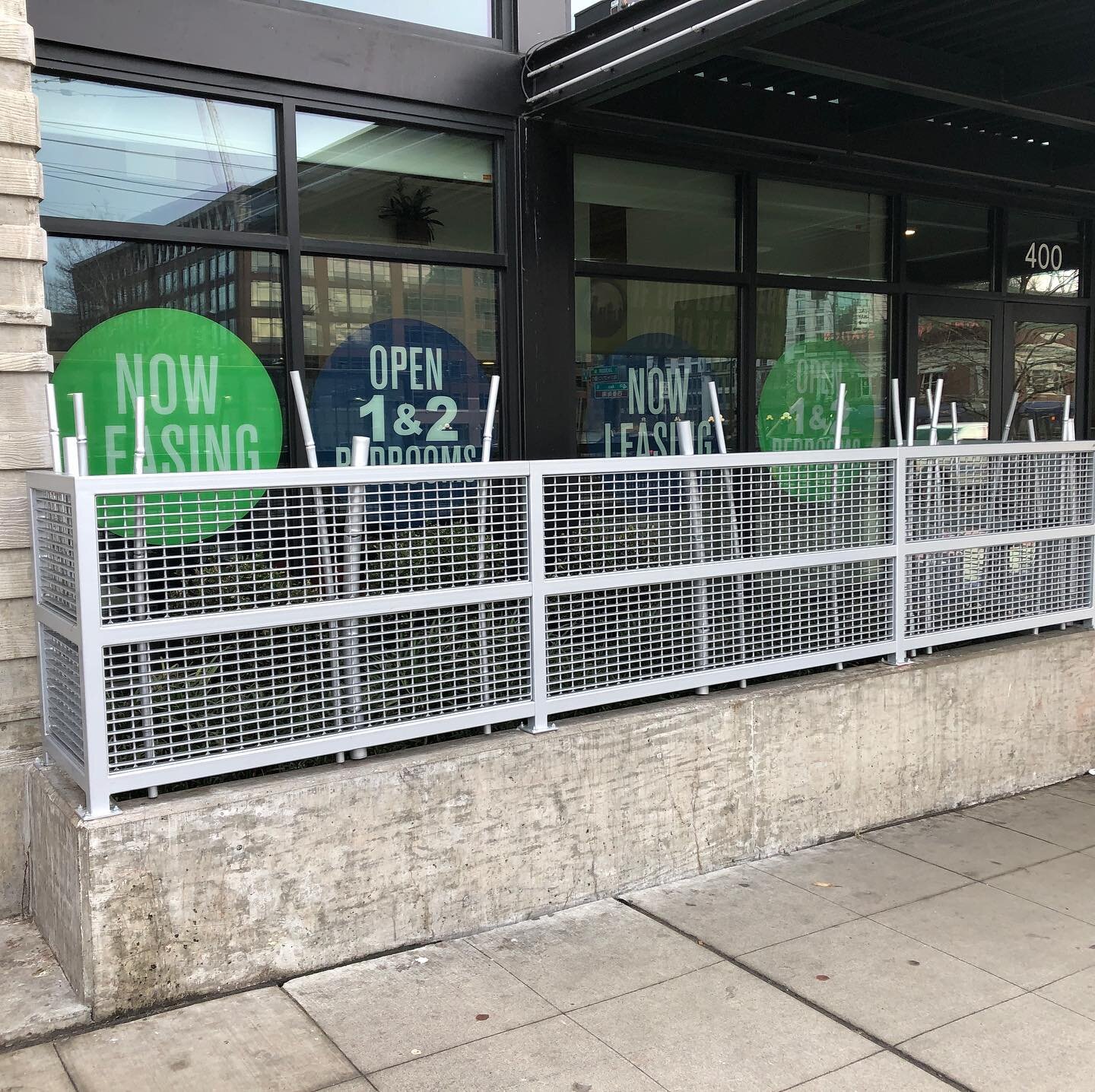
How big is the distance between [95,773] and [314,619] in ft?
2.96

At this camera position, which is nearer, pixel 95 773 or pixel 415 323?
pixel 95 773

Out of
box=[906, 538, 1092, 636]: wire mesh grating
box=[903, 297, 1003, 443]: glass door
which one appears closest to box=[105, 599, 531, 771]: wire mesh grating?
box=[906, 538, 1092, 636]: wire mesh grating

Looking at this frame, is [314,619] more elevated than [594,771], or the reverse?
[314,619]

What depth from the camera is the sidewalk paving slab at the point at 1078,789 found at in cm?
625

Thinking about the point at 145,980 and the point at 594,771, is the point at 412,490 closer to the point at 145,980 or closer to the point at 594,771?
the point at 594,771

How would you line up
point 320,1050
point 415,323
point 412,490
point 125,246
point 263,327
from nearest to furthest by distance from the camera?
1. point 320,1050
2. point 412,490
3. point 125,246
4. point 263,327
5. point 415,323

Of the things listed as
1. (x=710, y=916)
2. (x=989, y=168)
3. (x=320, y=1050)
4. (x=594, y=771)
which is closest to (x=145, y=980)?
(x=320, y=1050)

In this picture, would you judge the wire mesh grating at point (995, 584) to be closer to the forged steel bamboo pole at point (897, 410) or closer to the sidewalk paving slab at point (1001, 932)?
the forged steel bamboo pole at point (897, 410)

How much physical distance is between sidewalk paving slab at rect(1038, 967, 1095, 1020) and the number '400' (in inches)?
258

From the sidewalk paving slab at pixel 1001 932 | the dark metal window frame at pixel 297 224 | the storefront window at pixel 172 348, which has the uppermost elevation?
the dark metal window frame at pixel 297 224

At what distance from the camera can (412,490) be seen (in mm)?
4398

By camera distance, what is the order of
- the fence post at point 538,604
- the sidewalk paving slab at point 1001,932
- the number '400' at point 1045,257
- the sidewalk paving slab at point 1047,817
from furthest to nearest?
1. the number '400' at point 1045,257
2. the sidewalk paving slab at point 1047,817
3. the fence post at point 538,604
4. the sidewalk paving slab at point 1001,932

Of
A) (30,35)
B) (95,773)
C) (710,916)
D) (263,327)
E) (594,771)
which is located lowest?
(710,916)

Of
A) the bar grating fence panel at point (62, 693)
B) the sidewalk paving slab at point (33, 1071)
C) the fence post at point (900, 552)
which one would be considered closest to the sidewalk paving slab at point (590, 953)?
the sidewalk paving slab at point (33, 1071)
